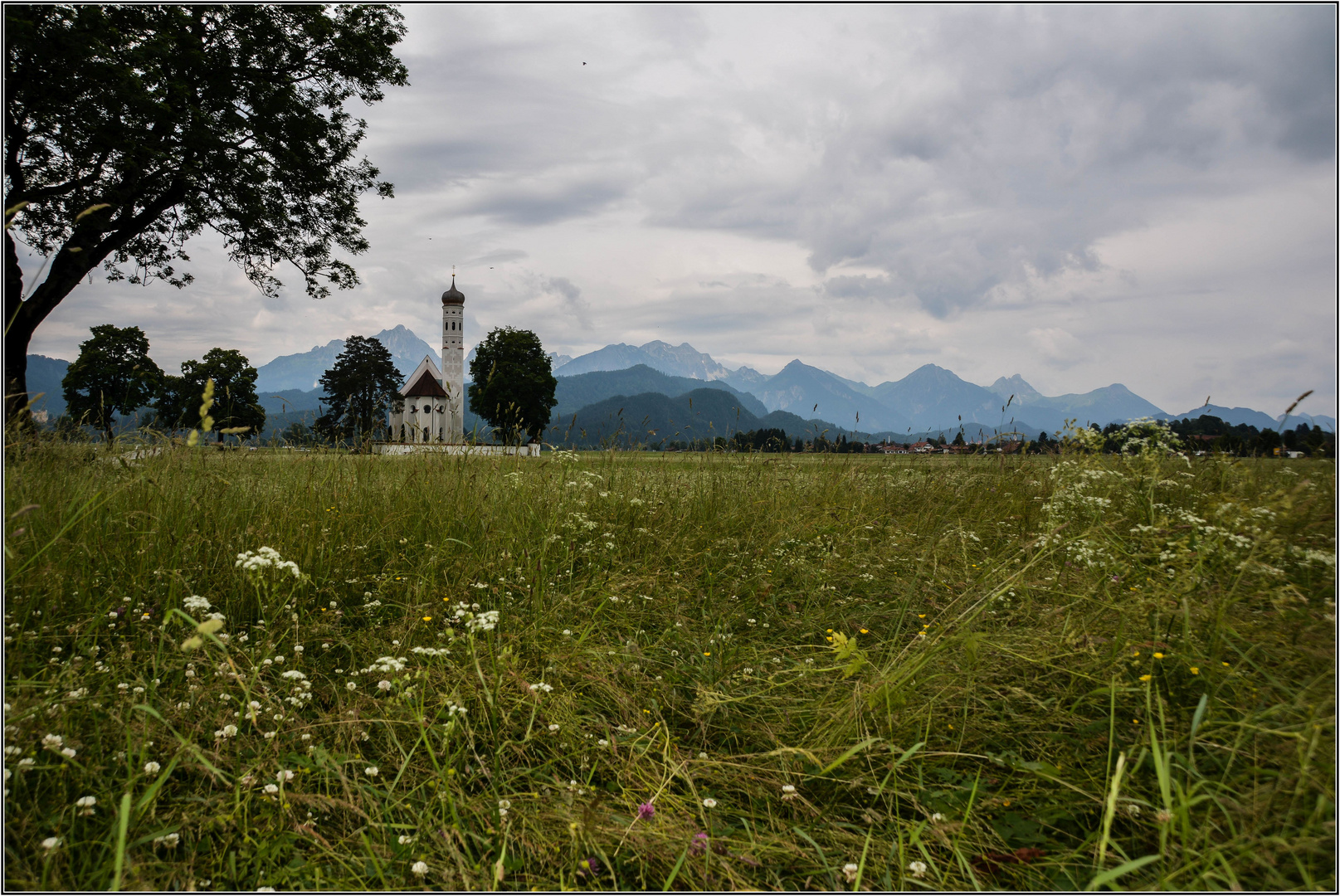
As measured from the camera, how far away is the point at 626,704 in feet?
8.78

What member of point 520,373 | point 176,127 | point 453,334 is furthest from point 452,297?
point 176,127

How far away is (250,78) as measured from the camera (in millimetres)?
14445

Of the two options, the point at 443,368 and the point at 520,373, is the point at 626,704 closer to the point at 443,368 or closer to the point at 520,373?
the point at 520,373

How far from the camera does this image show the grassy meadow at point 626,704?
1.86 meters

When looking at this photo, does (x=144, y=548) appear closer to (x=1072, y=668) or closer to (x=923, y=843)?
(x=923, y=843)

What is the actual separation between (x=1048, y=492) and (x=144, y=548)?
734 centimetres

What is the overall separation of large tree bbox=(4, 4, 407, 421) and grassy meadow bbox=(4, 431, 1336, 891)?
989 cm

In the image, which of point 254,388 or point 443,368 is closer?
point 254,388

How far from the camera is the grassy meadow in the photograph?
1858 millimetres

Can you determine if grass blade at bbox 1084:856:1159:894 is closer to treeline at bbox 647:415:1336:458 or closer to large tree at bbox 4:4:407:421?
treeline at bbox 647:415:1336:458

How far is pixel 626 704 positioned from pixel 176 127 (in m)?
16.4

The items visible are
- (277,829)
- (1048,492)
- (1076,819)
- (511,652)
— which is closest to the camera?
(277,829)

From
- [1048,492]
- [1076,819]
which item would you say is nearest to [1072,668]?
[1076,819]

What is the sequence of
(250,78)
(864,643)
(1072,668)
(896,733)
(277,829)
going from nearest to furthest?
(277,829), (896,733), (1072,668), (864,643), (250,78)
